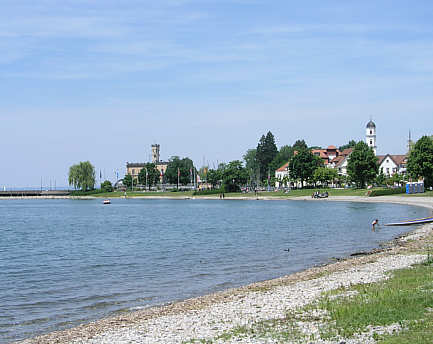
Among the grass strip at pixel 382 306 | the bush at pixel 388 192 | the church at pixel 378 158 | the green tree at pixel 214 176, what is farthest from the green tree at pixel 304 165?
the grass strip at pixel 382 306

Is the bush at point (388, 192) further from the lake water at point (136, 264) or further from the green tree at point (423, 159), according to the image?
the lake water at point (136, 264)

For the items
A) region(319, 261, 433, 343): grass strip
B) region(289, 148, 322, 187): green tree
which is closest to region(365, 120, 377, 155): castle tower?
region(289, 148, 322, 187): green tree

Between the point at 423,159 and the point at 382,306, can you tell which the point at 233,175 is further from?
the point at 382,306

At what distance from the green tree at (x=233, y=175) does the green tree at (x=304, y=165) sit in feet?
77.6

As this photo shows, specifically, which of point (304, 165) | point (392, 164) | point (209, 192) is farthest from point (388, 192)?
point (209, 192)

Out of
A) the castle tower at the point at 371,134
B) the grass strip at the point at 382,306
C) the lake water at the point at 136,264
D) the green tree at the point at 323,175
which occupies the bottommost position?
the lake water at the point at 136,264

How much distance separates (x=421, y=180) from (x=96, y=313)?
107808 mm

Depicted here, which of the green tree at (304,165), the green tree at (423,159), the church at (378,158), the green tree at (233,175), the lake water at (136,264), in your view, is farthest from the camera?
the green tree at (233,175)

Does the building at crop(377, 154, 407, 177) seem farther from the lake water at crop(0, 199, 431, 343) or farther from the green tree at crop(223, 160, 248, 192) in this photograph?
the lake water at crop(0, 199, 431, 343)

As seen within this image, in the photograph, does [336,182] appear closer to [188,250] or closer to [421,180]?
[421,180]

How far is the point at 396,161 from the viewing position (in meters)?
167

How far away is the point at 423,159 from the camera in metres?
106

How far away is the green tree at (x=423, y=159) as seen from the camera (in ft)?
345

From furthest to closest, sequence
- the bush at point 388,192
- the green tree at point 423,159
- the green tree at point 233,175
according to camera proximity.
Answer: the green tree at point 233,175, the bush at point 388,192, the green tree at point 423,159
